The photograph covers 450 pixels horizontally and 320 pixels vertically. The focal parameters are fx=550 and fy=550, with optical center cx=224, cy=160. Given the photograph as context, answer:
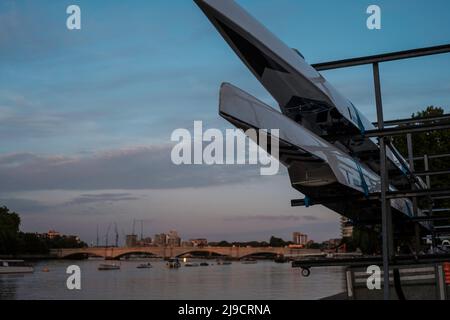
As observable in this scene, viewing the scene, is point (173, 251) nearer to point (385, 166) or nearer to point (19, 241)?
point (19, 241)

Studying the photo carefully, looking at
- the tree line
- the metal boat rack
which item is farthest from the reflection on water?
the metal boat rack

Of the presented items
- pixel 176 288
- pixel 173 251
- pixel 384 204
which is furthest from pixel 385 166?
pixel 173 251

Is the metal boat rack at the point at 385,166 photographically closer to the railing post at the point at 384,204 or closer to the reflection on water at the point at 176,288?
the railing post at the point at 384,204

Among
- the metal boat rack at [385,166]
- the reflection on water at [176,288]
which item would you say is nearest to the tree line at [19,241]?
the reflection on water at [176,288]

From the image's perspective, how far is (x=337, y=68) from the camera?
24.8 feet

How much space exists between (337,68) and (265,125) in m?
2.29

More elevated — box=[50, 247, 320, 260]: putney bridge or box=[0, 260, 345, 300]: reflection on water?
box=[50, 247, 320, 260]: putney bridge

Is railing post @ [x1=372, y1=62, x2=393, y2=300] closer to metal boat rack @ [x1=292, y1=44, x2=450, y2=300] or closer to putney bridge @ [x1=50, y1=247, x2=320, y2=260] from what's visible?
metal boat rack @ [x1=292, y1=44, x2=450, y2=300]

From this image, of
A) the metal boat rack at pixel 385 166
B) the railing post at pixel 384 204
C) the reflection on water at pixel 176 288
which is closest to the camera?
the railing post at pixel 384 204

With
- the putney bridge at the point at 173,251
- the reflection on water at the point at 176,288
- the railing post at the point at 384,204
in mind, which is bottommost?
the reflection on water at the point at 176,288

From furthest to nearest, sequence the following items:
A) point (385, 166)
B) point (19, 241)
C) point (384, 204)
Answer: point (19, 241) < point (385, 166) < point (384, 204)

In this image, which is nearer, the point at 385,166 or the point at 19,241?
the point at 385,166

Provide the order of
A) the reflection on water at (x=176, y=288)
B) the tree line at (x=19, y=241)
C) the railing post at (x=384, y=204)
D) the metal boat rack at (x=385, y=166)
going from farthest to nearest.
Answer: the tree line at (x=19, y=241) < the reflection on water at (x=176, y=288) < the metal boat rack at (x=385, y=166) < the railing post at (x=384, y=204)
